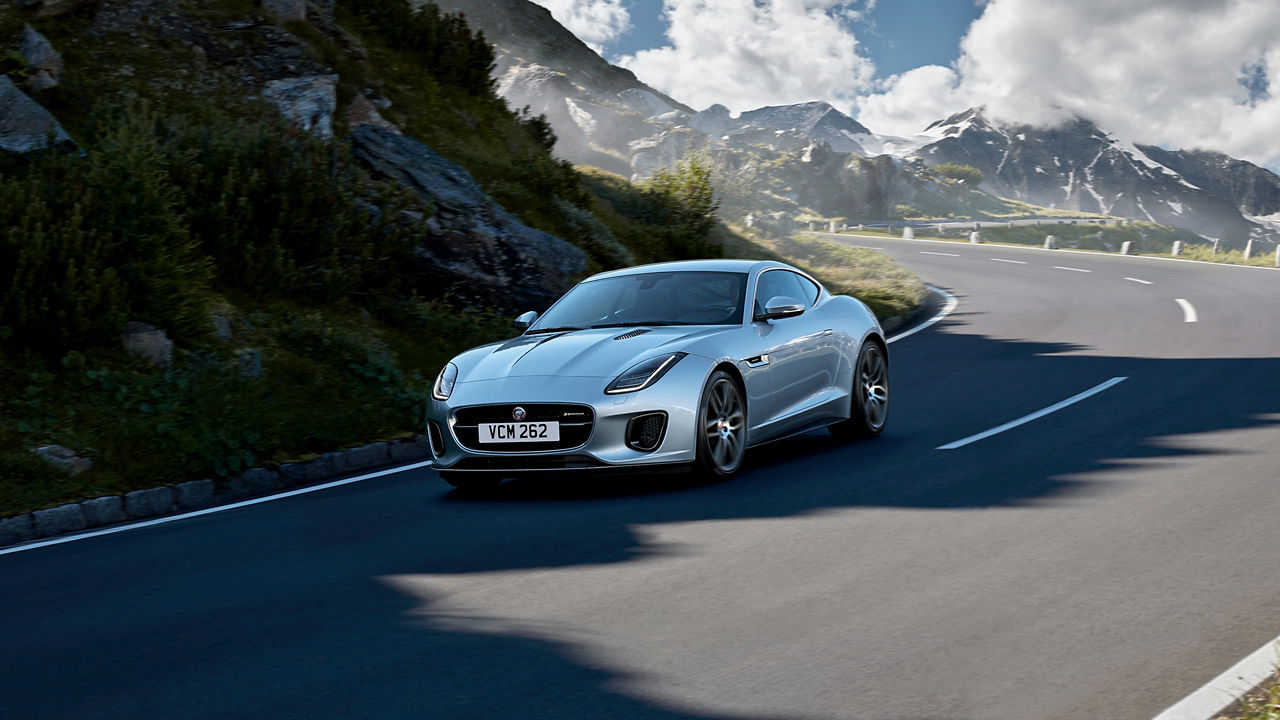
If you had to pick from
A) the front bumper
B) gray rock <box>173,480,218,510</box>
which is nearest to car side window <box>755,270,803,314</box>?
the front bumper

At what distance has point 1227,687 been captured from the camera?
409 cm

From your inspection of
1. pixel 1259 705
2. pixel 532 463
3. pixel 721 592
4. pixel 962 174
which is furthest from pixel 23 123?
pixel 962 174

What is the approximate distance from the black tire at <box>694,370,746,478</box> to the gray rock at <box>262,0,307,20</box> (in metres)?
13.6

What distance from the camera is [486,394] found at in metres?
8.21

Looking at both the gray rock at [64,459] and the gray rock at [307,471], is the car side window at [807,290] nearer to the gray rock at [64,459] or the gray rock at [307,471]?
the gray rock at [307,471]

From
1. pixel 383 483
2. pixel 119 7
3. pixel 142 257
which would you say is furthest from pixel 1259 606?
pixel 119 7

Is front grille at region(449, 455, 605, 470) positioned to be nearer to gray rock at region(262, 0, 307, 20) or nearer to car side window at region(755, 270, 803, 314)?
car side window at region(755, 270, 803, 314)

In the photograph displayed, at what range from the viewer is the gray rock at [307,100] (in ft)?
56.3

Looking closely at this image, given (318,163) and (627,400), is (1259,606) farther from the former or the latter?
(318,163)

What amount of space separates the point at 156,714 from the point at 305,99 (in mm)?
14386

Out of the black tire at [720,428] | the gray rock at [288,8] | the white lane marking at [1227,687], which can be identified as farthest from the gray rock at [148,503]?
the gray rock at [288,8]

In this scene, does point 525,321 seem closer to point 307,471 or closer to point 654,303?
point 654,303

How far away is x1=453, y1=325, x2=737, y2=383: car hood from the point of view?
8242mm

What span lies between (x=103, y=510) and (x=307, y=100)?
976 cm
